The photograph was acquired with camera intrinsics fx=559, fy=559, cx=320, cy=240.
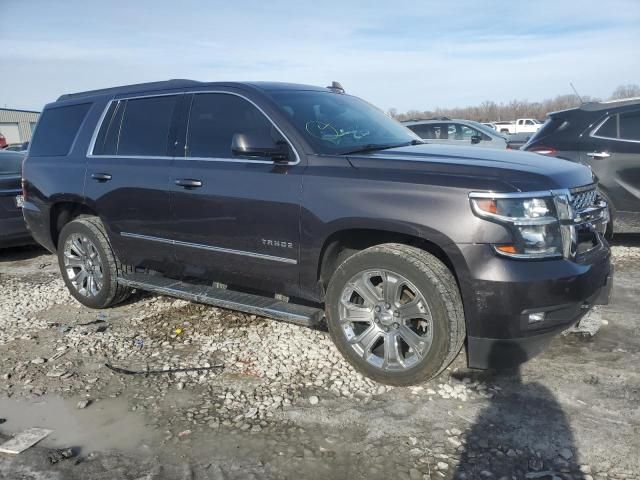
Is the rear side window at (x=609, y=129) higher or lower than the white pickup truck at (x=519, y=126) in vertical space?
lower

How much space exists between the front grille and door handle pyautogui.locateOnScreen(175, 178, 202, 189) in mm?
Result: 2564

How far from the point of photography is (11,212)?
731cm

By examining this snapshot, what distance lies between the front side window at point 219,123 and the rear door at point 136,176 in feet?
0.79

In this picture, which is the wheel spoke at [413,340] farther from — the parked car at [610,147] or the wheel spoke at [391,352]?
the parked car at [610,147]

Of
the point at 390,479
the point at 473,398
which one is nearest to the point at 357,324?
the point at 473,398

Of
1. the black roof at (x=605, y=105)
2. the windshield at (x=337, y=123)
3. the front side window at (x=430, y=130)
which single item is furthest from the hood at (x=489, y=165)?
the front side window at (x=430, y=130)

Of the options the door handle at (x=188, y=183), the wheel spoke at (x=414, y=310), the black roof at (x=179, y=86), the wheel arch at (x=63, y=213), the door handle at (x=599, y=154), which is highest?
the black roof at (x=179, y=86)

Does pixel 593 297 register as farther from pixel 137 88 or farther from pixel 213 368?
pixel 137 88

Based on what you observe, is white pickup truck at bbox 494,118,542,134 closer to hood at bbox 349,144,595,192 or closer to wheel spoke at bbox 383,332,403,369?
hood at bbox 349,144,595,192

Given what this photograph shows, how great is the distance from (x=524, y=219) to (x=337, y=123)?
1.73 m

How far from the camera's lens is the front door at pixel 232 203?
12.5 ft

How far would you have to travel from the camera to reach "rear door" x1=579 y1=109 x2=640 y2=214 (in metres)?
6.44

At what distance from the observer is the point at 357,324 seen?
375cm

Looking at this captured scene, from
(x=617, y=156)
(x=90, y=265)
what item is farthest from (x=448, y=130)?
(x=90, y=265)
